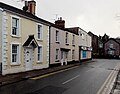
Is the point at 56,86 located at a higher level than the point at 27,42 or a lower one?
lower

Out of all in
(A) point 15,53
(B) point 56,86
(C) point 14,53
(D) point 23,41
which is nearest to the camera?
(B) point 56,86

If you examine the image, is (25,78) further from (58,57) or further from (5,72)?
(58,57)

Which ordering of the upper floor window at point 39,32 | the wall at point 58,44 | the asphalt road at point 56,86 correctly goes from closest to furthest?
the asphalt road at point 56,86 < the upper floor window at point 39,32 < the wall at point 58,44

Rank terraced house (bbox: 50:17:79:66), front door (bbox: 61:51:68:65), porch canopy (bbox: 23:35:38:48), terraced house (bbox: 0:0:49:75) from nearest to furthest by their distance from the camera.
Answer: terraced house (bbox: 0:0:49:75) → porch canopy (bbox: 23:35:38:48) → terraced house (bbox: 50:17:79:66) → front door (bbox: 61:51:68:65)

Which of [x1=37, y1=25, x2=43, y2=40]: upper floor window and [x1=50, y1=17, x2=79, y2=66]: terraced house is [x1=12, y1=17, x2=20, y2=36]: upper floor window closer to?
[x1=37, y1=25, x2=43, y2=40]: upper floor window

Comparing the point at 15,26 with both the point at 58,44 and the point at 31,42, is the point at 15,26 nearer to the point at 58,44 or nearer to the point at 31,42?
the point at 31,42

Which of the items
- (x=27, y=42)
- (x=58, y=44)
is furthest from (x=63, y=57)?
(x=27, y=42)

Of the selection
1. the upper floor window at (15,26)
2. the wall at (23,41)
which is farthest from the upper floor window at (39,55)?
the upper floor window at (15,26)

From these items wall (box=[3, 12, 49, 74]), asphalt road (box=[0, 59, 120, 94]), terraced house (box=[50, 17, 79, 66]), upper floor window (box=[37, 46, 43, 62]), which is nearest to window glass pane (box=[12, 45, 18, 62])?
wall (box=[3, 12, 49, 74])

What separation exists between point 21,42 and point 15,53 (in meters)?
1.40

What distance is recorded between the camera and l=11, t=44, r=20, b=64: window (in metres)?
18.3

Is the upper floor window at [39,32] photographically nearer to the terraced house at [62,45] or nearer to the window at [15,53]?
the terraced house at [62,45]

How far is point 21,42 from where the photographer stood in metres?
19.4

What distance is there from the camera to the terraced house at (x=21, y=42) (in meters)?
17.0
